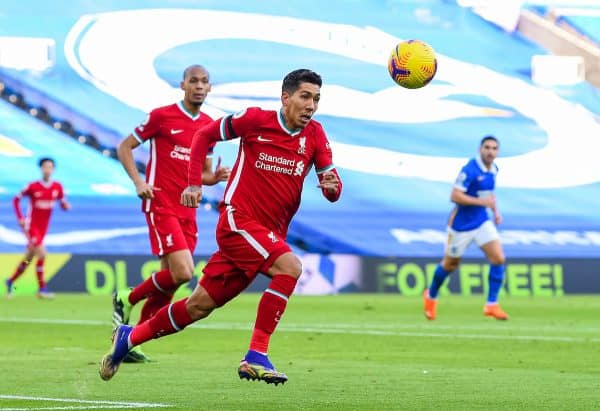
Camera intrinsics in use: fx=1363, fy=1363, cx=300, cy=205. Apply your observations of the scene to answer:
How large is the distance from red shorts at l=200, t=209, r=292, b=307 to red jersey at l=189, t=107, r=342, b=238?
13 centimetres

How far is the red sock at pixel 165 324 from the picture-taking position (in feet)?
28.6

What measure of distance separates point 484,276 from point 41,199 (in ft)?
29.9

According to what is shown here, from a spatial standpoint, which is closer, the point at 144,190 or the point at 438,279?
the point at 144,190

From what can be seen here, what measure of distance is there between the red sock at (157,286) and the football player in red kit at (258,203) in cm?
243

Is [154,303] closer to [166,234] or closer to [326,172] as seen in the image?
[166,234]

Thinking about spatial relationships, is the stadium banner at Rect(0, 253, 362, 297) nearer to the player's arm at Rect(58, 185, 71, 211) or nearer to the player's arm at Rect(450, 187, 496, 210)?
the player's arm at Rect(58, 185, 71, 211)

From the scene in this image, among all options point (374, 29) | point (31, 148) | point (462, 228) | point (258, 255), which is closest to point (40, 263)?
point (31, 148)

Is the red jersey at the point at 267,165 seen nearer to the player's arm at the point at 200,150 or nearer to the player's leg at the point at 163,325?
the player's arm at the point at 200,150

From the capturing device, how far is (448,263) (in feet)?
60.9

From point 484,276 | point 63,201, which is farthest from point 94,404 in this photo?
point 484,276

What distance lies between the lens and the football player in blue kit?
1822 centimetres

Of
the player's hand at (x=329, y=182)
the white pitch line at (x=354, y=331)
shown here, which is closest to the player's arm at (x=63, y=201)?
the white pitch line at (x=354, y=331)

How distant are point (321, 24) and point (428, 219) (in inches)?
219

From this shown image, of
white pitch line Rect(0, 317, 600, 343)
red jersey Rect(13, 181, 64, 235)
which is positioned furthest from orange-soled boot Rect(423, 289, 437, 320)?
red jersey Rect(13, 181, 64, 235)
